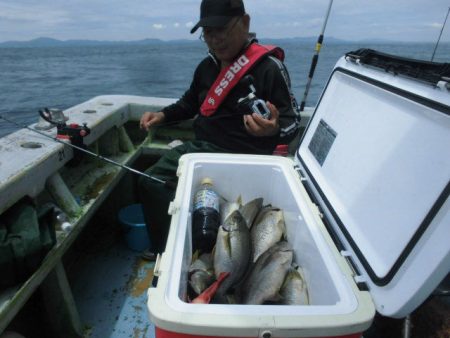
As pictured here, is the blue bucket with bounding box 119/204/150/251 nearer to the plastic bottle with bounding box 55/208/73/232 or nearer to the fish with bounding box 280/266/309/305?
the plastic bottle with bounding box 55/208/73/232

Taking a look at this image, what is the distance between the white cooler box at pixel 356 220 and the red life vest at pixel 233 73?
2.53 ft

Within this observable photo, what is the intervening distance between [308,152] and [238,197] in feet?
1.80

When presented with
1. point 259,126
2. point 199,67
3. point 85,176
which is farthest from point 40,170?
point 199,67

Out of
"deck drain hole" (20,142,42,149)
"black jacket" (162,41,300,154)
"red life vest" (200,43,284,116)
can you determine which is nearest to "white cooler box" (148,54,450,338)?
"black jacket" (162,41,300,154)

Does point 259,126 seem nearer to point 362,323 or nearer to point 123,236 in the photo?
point 362,323

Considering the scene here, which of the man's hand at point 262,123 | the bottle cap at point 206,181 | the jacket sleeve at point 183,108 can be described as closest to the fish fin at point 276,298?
the bottle cap at point 206,181

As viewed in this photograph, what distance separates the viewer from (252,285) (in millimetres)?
1482

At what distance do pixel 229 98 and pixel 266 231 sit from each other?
4.15 feet

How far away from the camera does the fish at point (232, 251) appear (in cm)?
155

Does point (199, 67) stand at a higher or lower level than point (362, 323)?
higher

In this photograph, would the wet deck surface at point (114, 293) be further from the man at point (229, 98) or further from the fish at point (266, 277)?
the fish at point (266, 277)

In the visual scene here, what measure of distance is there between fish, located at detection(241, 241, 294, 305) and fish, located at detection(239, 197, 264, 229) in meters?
0.28

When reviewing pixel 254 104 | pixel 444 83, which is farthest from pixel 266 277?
pixel 254 104

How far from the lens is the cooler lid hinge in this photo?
119 cm
